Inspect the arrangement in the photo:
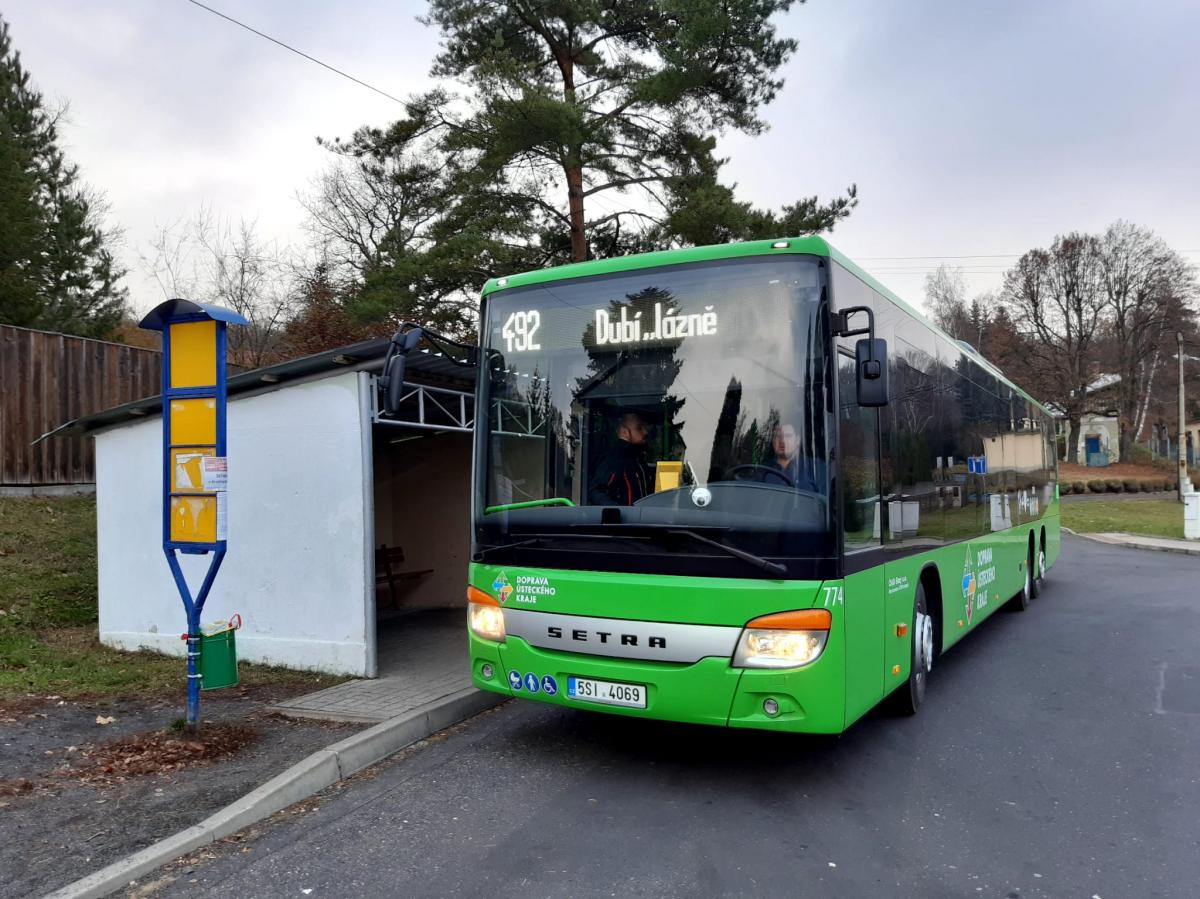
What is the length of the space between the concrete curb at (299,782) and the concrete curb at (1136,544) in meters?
19.2

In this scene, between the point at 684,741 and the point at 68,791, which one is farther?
the point at 684,741

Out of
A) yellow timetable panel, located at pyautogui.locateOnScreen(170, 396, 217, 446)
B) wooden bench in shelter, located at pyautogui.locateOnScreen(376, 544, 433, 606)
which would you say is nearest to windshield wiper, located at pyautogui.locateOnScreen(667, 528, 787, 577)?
yellow timetable panel, located at pyautogui.locateOnScreen(170, 396, 217, 446)

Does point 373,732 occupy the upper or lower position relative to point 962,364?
lower

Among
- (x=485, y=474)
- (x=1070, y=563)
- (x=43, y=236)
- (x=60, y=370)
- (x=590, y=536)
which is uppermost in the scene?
(x=43, y=236)

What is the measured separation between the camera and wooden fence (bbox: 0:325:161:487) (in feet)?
44.8

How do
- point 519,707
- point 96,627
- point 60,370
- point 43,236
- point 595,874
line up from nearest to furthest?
point 595,874
point 519,707
point 96,627
point 60,370
point 43,236

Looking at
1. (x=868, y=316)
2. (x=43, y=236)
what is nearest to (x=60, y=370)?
(x=43, y=236)

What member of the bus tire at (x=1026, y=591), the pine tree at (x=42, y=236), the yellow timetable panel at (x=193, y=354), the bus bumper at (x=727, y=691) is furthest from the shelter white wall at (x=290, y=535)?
the pine tree at (x=42, y=236)

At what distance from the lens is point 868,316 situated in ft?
16.0

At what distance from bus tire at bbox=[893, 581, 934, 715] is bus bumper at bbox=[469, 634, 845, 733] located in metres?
1.87

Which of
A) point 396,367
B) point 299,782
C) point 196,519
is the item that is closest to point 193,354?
point 196,519

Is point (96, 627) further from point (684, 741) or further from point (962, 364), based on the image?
point (962, 364)

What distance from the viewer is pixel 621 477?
504 cm

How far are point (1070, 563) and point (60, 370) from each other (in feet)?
63.5
